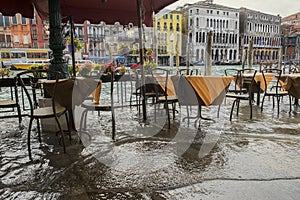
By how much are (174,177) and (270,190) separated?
71 cm

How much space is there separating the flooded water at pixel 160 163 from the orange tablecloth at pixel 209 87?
0.39 m

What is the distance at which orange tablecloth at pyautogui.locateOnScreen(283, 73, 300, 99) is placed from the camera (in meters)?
4.29

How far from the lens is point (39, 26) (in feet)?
92.1

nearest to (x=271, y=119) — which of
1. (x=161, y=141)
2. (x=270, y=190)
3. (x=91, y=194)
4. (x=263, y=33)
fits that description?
(x=161, y=141)

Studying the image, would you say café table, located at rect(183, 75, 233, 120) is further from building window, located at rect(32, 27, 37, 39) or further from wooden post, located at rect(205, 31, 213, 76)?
building window, located at rect(32, 27, 37, 39)

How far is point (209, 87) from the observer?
11.4 feet

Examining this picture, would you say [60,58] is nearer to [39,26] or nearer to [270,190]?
[270,190]

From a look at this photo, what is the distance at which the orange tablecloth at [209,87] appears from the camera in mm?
3459

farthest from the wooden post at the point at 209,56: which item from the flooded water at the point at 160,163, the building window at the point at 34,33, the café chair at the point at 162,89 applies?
the building window at the point at 34,33

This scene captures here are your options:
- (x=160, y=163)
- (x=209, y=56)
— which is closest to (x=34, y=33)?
(x=209, y=56)

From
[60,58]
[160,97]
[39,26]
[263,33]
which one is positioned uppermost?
[263,33]

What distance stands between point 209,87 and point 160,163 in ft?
5.38

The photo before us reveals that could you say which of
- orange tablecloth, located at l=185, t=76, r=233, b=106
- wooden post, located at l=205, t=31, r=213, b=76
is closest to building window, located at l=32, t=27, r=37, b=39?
wooden post, located at l=205, t=31, r=213, b=76

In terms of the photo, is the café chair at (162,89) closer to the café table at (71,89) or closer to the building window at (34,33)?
the café table at (71,89)
